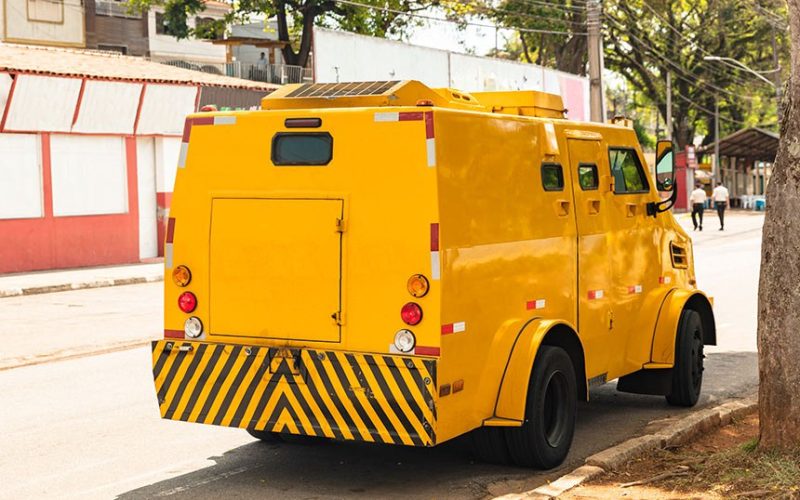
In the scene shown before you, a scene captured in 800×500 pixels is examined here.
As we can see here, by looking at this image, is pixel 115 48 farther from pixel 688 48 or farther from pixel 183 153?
pixel 183 153

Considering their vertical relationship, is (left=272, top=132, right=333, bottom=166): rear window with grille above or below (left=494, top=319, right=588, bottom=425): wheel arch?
above

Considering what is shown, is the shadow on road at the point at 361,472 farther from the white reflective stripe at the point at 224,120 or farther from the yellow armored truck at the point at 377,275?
the white reflective stripe at the point at 224,120

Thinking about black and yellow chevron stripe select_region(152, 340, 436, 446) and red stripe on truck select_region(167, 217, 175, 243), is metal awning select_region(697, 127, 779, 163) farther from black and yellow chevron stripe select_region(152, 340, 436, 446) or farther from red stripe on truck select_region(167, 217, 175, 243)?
black and yellow chevron stripe select_region(152, 340, 436, 446)

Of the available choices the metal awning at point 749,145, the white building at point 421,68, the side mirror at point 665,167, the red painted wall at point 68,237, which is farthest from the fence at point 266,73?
the side mirror at point 665,167

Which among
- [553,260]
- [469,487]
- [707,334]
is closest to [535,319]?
[553,260]

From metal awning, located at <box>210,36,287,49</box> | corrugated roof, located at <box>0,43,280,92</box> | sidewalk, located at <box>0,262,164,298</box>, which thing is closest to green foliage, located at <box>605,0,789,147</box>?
metal awning, located at <box>210,36,287,49</box>

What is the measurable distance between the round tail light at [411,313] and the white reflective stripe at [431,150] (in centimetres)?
82

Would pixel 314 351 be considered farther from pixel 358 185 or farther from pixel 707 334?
pixel 707 334

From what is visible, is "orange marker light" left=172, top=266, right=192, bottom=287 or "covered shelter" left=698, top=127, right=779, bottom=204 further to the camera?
"covered shelter" left=698, top=127, right=779, bottom=204

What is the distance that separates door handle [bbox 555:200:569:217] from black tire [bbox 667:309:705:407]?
6.50 feet

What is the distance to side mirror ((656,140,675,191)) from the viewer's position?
979 cm

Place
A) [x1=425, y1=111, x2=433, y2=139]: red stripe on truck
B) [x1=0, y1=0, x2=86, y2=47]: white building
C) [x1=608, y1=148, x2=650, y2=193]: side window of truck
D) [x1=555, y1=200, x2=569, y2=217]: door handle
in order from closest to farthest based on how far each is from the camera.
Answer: [x1=425, y1=111, x2=433, y2=139]: red stripe on truck, [x1=555, y1=200, x2=569, y2=217]: door handle, [x1=608, y1=148, x2=650, y2=193]: side window of truck, [x1=0, y1=0, x2=86, y2=47]: white building

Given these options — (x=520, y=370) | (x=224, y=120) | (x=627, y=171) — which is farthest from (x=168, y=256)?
(x=627, y=171)

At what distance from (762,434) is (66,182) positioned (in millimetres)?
23108
